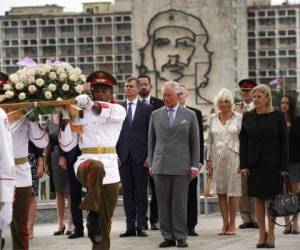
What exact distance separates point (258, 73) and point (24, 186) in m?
138

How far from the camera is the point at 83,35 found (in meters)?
146

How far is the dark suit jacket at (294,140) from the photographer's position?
1345 centimetres

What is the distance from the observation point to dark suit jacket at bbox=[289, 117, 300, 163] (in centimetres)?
1345

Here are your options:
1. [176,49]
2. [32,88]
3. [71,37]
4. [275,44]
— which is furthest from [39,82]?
[71,37]

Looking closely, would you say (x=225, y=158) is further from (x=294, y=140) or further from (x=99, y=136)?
(x=99, y=136)

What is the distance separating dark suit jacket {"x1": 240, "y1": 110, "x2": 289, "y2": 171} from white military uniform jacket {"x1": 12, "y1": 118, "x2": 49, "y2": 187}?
2.76m

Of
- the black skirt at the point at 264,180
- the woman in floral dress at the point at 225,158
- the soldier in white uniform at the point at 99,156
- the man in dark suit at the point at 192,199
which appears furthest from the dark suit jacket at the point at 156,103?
the soldier in white uniform at the point at 99,156

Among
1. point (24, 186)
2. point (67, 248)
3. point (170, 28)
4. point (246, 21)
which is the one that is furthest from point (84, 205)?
point (246, 21)

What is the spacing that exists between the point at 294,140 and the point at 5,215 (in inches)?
255

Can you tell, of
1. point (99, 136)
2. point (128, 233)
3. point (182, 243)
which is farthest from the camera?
point (128, 233)

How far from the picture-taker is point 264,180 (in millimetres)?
11891

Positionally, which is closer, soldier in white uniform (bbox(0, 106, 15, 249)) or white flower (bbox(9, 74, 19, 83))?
soldier in white uniform (bbox(0, 106, 15, 249))

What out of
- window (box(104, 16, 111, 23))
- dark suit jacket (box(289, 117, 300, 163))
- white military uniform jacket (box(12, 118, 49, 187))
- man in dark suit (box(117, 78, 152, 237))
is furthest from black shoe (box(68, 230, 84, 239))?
window (box(104, 16, 111, 23))

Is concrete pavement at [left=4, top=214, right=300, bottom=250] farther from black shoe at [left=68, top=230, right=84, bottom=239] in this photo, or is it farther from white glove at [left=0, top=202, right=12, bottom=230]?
white glove at [left=0, top=202, right=12, bottom=230]
